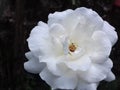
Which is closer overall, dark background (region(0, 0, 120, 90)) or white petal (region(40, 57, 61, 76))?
white petal (region(40, 57, 61, 76))

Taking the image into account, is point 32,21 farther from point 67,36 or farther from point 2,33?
point 67,36

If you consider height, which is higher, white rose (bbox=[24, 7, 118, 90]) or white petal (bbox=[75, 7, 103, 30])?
white petal (bbox=[75, 7, 103, 30])

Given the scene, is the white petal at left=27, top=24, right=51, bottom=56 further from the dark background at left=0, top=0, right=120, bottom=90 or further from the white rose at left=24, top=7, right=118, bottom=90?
the dark background at left=0, top=0, right=120, bottom=90

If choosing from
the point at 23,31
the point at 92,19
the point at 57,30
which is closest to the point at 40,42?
the point at 57,30

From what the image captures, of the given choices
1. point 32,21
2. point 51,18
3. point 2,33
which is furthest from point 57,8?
point 51,18

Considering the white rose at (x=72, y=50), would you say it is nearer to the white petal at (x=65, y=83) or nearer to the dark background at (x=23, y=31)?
the white petal at (x=65, y=83)

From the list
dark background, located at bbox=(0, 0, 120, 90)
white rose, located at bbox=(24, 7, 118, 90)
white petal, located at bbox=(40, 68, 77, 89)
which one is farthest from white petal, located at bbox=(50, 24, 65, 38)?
dark background, located at bbox=(0, 0, 120, 90)

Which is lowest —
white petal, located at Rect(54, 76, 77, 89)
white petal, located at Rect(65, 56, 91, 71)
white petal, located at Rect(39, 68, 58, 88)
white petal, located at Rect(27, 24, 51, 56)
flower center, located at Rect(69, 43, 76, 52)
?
white petal, located at Rect(54, 76, 77, 89)
